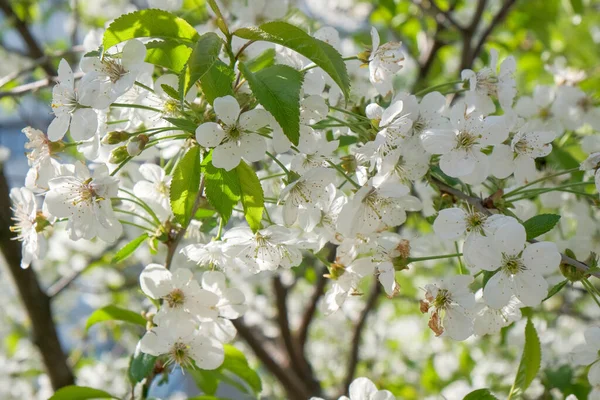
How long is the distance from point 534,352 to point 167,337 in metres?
0.64

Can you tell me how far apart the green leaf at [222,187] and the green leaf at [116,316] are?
422 millimetres

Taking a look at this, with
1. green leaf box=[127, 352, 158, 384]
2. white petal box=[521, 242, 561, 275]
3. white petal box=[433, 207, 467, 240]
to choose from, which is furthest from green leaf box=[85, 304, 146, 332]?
white petal box=[521, 242, 561, 275]

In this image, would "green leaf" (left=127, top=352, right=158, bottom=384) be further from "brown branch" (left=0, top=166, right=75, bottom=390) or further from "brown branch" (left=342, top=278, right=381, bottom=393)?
"brown branch" (left=342, top=278, right=381, bottom=393)

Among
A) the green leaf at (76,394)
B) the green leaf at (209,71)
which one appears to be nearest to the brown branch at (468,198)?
the green leaf at (209,71)

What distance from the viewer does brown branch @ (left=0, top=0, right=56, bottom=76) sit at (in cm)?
230

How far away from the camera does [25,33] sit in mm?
2428

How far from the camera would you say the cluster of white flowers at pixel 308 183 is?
909mm

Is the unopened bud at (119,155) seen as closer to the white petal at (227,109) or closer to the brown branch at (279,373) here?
the white petal at (227,109)

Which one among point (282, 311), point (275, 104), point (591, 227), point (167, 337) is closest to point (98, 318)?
point (167, 337)

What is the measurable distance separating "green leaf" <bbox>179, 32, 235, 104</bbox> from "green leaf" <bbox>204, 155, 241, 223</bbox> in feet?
0.35

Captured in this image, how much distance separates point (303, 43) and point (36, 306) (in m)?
1.48

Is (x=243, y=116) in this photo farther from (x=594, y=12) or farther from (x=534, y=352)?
(x=594, y=12)

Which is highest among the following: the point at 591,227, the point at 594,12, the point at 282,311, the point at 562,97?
the point at 562,97

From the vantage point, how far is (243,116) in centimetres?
90
